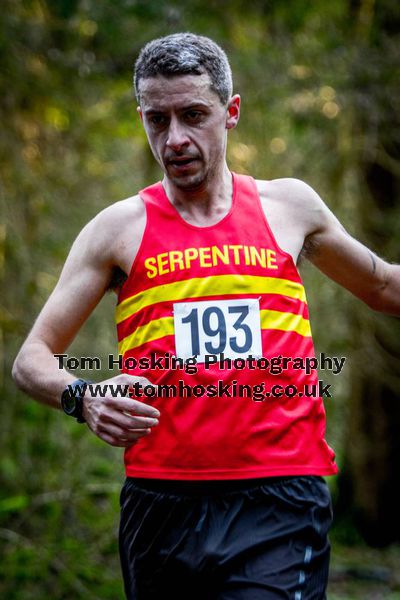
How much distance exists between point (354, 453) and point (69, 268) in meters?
5.28

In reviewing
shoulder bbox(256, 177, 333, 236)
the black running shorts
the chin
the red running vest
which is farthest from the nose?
the black running shorts

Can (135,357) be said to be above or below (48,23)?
below

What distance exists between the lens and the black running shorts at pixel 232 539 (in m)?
2.50

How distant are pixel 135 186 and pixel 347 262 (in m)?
4.86

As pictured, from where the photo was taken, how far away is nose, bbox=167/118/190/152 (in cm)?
265

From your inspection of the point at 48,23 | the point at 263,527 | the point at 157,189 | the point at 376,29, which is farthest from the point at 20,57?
the point at 263,527

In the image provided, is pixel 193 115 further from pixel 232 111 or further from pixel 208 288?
pixel 208 288

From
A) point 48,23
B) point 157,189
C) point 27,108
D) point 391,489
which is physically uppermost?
point 48,23

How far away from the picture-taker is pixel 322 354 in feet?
23.0

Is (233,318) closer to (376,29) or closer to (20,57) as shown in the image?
(20,57)

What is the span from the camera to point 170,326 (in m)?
2.62

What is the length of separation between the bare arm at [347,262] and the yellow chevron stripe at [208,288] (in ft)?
1.03

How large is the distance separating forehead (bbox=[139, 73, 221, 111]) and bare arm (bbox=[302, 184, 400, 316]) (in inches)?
20.8

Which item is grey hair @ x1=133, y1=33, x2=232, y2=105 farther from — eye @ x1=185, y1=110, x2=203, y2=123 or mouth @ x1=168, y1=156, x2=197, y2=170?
mouth @ x1=168, y1=156, x2=197, y2=170
